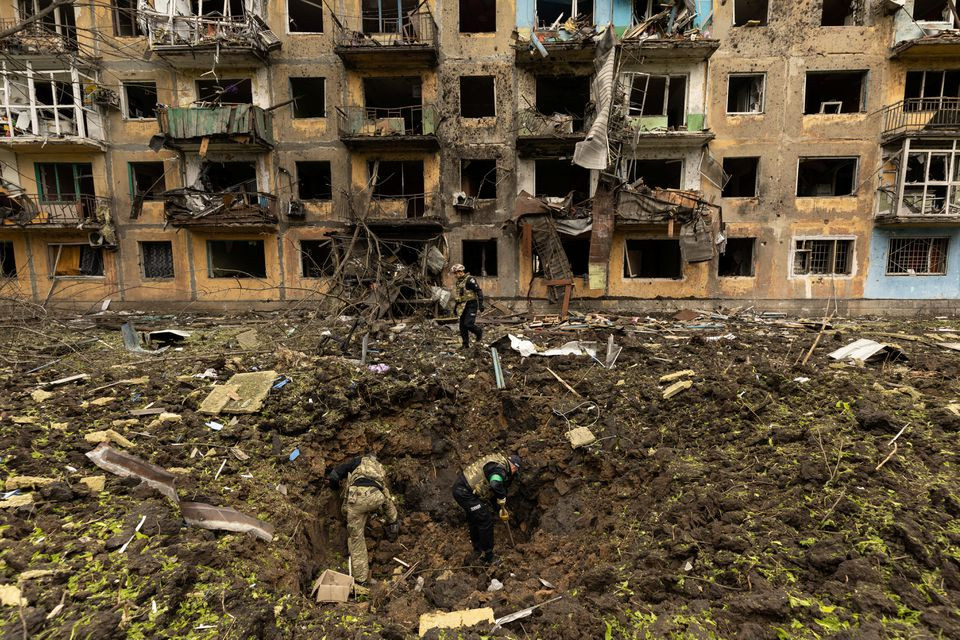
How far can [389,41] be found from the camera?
16031 millimetres

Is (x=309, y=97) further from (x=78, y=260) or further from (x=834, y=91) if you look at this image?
(x=834, y=91)

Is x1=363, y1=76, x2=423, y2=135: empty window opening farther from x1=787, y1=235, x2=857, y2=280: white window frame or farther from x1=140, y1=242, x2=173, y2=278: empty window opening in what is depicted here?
x1=787, y1=235, x2=857, y2=280: white window frame

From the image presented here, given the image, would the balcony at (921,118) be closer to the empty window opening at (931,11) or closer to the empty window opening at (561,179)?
the empty window opening at (931,11)

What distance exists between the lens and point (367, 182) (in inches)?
674

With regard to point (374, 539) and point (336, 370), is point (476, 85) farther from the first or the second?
point (374, 539)

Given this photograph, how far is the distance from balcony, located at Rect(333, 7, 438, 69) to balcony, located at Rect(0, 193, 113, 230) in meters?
10.8

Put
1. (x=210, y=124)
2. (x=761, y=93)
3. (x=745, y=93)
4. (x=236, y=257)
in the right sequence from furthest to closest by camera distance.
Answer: (x=236, y=257) < (x=745, y=93) < (x=761, y=93) < (x=210, y=124)

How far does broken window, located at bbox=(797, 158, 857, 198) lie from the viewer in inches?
659

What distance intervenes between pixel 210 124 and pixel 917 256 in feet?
84.7

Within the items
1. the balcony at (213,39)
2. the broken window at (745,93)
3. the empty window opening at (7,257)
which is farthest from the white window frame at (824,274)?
the empty window opening at (7,257)

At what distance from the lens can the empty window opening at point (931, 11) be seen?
1562 centimetres

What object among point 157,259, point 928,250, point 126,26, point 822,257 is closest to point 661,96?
point 822,257

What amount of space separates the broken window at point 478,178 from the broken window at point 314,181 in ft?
16.6

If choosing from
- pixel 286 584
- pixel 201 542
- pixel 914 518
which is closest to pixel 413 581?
pixel 286 584
